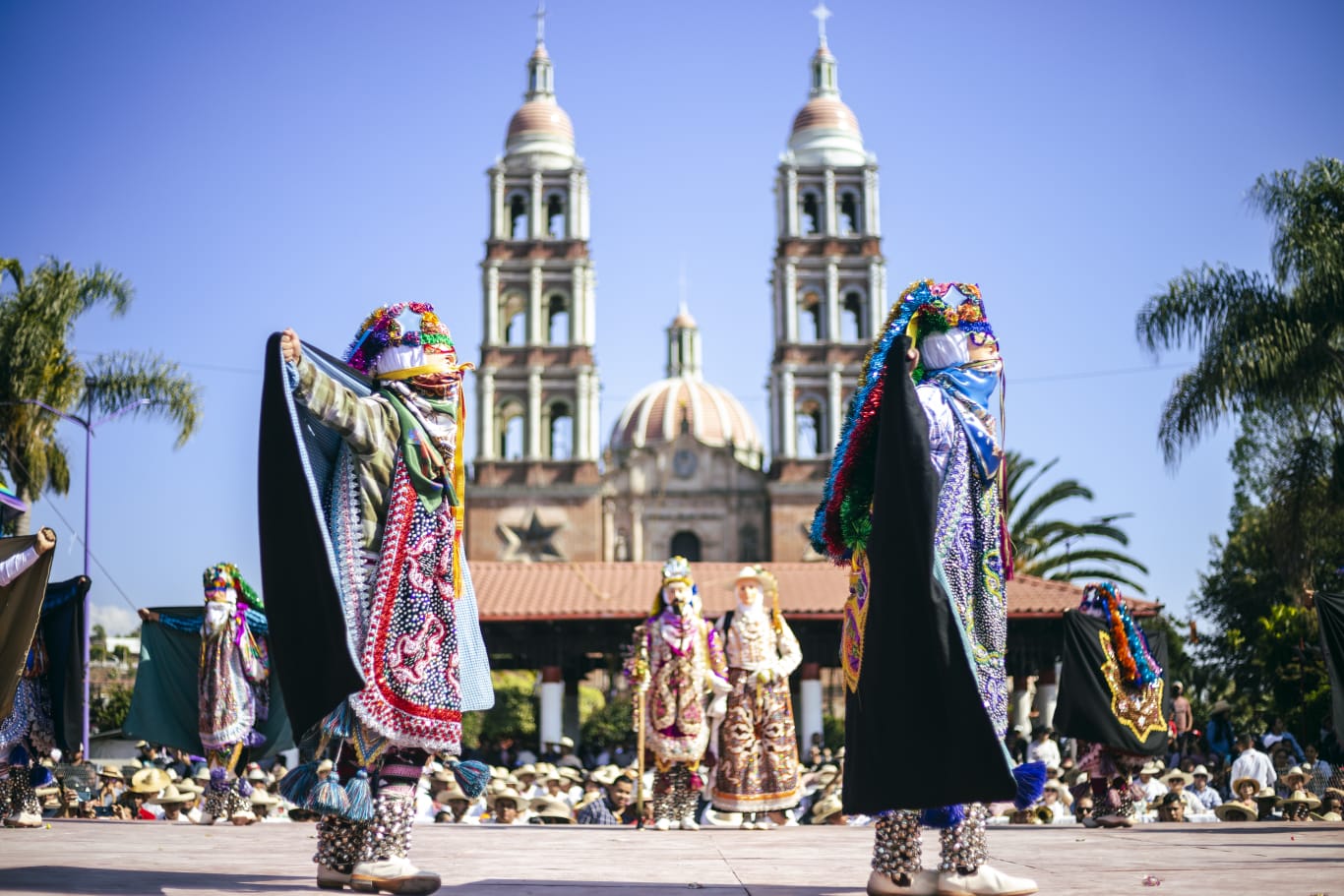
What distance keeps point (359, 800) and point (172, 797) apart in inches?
286

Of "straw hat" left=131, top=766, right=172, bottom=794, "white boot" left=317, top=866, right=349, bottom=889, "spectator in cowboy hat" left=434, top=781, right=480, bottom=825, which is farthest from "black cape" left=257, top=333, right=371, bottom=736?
"spectator in cowboy hat" left=434, top=781, right=480, bottom=825

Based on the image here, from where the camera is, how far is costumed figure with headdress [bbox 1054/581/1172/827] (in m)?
9.80

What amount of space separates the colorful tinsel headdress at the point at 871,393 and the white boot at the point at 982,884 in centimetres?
123

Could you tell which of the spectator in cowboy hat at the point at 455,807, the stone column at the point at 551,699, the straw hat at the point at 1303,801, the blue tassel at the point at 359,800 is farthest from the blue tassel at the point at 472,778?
the stone column at the point at 551,699

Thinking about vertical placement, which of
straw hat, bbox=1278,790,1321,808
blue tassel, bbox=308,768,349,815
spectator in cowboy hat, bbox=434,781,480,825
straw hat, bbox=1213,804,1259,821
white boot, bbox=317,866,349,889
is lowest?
spectator in cowboy hat, bbox=434,781,480,825

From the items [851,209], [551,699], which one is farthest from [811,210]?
[551,699]

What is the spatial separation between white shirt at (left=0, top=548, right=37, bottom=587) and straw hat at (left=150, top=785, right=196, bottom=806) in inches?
166

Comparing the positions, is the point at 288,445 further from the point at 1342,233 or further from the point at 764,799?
the point at 1342,233

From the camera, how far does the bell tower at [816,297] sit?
4688 cm

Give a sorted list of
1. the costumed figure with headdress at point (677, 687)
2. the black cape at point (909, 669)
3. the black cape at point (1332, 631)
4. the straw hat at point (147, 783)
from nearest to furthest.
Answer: the black cape at point (909, 669)
the black cape at point (1332, 631)
the costumed figure with headdress at point (677, 687)
the straw hat at point (147, 783)

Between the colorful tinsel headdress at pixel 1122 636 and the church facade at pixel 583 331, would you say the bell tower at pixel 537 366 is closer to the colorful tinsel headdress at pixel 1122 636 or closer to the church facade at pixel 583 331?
the church facade at pixel 583 331

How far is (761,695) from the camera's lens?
1045cm

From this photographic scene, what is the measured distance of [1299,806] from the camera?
1077cm

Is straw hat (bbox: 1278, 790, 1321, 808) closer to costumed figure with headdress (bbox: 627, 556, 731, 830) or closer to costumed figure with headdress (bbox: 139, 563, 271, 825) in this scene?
costumed figure with headdress (bbox: 627, 556, 731, 830)
